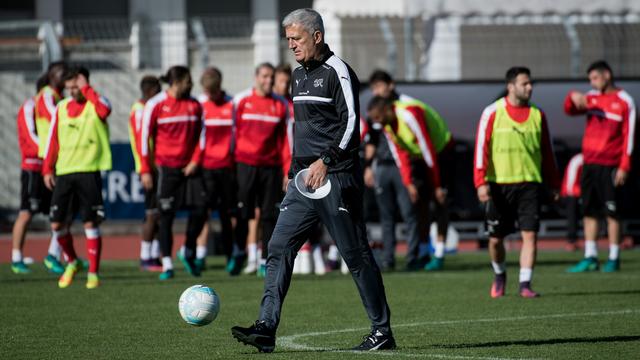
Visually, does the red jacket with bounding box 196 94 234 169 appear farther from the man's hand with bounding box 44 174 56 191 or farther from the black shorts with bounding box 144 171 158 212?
the man's hand with bounding box 44 174 56 191

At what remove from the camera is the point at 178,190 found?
574 inches

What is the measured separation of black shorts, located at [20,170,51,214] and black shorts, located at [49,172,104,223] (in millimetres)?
2369

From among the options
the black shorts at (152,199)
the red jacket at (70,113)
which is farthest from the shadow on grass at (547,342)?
the black shorts at (152,199)

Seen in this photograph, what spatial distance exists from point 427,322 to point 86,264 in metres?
7.67

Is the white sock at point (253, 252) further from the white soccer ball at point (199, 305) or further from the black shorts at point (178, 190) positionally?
the white soccer ball at point (199, 305)

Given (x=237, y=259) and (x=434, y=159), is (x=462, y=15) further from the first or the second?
(x=237, y=259)

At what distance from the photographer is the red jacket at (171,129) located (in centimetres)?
1440

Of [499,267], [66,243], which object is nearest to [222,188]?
[66,243]

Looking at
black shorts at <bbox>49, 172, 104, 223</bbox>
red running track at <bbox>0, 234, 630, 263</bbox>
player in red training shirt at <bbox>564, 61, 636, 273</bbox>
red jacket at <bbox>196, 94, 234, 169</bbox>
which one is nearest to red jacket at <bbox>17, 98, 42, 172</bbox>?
red jacket at <bbox>196, 94, 234, 169</bbox>

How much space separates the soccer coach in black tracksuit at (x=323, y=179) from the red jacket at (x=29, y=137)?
7.85 m

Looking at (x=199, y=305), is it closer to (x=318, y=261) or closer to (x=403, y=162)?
(x=318, y=261)

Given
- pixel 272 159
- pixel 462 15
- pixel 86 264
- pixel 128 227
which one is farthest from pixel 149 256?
pixel 462 15

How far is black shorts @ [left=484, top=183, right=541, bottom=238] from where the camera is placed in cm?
1165

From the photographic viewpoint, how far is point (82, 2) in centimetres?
3572
